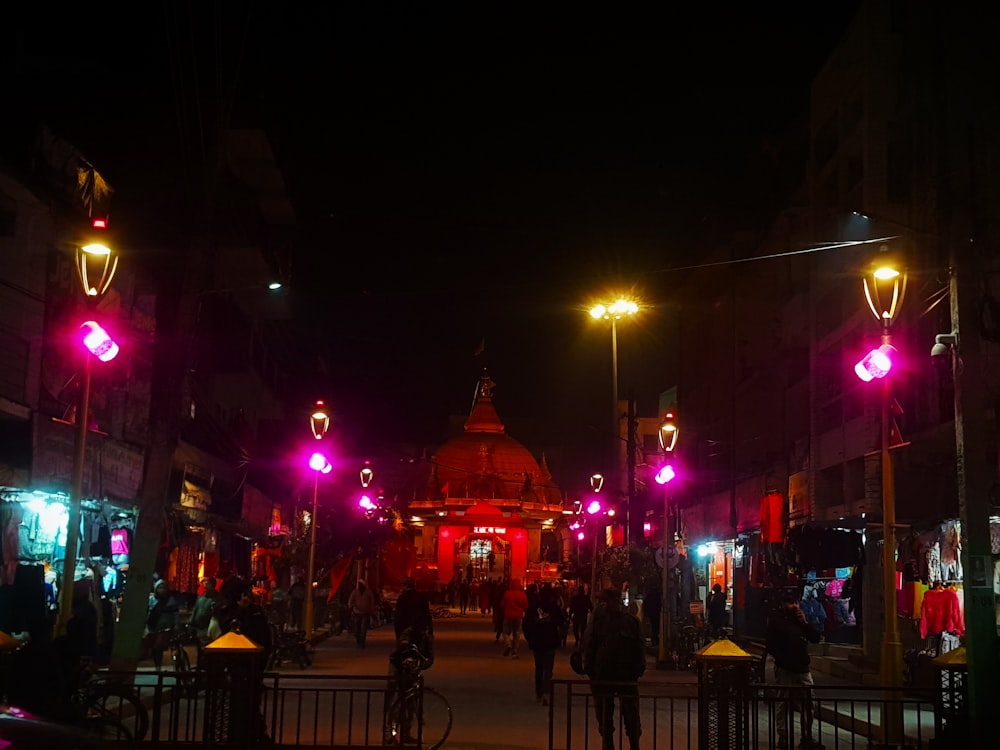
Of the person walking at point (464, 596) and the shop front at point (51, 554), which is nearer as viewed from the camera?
the shop front at point (51, 554)

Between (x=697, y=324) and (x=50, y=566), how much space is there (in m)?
30.0

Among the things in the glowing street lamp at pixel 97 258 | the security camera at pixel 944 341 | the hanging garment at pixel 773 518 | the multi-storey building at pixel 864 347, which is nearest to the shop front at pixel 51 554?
the glowing street lamp at pixel 97 258

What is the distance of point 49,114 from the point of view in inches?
838

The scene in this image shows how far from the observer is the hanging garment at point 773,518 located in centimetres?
2855

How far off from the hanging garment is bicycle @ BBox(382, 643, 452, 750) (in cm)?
1613

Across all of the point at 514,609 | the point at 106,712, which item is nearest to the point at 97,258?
the point at 106,712

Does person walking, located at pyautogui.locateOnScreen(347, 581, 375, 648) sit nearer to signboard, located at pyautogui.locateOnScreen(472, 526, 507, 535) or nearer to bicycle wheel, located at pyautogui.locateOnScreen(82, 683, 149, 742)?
bicycle wheel, located at pyautogui.locateOnScreen(82, 683, 149, 742)

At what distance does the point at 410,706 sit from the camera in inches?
501

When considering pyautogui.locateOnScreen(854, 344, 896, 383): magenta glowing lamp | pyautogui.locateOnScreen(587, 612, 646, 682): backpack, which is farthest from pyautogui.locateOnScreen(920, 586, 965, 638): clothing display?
pyautogui.locateOnScreen(587, 612, 646, 682): backpack

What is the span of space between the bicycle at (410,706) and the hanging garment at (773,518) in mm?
16127

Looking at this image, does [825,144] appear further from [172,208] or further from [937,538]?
[172,208]

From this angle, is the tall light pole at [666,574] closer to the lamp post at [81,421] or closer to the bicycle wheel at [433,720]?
the bicycle wheel at [433,720]

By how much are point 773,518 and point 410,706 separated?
18293 mm

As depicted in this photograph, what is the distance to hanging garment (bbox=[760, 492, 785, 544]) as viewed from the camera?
93.7ft
